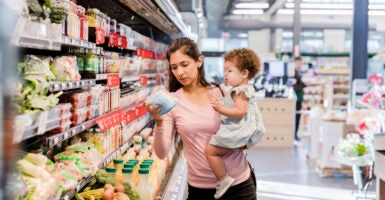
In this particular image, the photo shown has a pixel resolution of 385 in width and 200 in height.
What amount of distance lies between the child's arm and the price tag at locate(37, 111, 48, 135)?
2.95ft

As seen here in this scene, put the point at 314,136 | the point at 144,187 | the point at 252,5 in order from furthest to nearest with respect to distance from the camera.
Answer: the point at 252,5
the point at 314,136
the point at 144,187

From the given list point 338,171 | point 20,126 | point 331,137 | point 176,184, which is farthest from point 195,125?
point 338,171

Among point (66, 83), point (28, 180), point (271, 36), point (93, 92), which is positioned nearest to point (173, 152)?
point (93, 92)

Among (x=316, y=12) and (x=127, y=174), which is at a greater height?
(x=316, y=12)

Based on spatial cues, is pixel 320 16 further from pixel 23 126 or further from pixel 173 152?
pixel 23 126

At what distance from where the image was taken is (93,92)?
3.15 m

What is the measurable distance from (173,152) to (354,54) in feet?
17.2

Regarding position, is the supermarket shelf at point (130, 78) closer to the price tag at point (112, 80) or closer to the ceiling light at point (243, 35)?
the price tag at point (112, 80)

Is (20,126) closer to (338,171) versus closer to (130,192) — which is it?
(130,192)

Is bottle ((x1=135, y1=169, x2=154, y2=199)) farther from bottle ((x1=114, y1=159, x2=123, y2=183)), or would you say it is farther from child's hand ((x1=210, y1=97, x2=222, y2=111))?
child's hand ((x1=210, y1=97, x2=222, y2=111))

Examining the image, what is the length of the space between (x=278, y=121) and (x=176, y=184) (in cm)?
691

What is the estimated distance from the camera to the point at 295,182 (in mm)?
7184

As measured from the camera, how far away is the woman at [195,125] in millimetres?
2676

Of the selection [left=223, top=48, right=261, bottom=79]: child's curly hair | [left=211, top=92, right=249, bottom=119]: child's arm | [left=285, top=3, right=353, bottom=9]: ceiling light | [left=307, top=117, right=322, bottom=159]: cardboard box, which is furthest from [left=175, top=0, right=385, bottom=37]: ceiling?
[left=211, top=92, right=249, bottom=119]: child's arm
